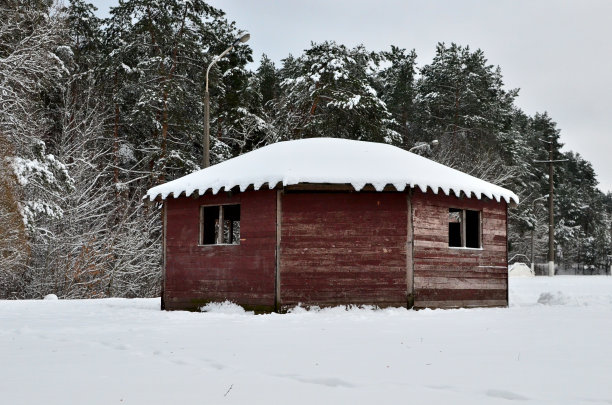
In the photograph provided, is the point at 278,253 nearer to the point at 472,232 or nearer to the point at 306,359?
the point at 306,359

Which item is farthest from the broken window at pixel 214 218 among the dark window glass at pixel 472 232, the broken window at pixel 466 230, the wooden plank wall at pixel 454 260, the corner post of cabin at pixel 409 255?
the dark window glass at pixel 472 232

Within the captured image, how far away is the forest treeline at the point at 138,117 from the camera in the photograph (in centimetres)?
1897

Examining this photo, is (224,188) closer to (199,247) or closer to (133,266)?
(199,247)

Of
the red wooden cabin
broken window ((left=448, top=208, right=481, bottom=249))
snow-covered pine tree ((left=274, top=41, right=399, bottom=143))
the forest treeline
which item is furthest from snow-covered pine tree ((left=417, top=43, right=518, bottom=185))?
the red wooden cabin

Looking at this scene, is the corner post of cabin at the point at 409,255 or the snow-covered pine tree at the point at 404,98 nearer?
the corner post of cabin at the point at 409,255

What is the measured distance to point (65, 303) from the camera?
15.6 metres

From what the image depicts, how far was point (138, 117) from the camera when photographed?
1021 inches

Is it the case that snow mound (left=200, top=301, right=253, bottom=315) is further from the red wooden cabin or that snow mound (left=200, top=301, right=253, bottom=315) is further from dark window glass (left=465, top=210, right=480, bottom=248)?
dark window glass (left=465, top=210, right=480, bottom=248)

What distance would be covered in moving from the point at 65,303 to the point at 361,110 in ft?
59.8

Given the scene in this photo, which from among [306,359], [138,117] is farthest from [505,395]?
[138,117]

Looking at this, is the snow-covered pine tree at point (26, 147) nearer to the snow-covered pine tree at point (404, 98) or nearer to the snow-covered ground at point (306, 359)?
the snow-covered ground at point (306, 359)

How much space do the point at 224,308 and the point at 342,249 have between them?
262 cm

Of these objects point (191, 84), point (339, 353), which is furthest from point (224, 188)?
point (191, 84)

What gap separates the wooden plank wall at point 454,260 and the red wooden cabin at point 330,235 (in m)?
0.03
